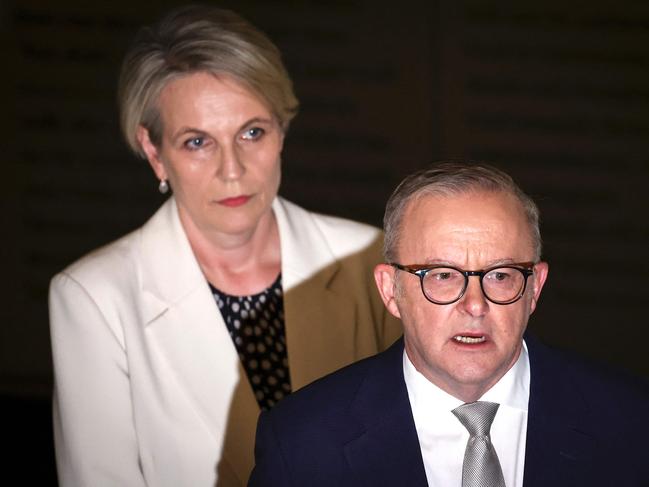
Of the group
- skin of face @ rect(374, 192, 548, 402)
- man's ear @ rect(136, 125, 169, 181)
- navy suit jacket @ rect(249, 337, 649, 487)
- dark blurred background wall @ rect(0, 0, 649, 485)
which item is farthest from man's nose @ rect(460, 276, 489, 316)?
dark blurred background wall @ rect(0, 0, 649, 485)

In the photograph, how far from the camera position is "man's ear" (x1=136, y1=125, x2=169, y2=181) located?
3.03 meters

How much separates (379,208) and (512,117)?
2.36ft

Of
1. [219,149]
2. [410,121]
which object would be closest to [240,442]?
[219,149]

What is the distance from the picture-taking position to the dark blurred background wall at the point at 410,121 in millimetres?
5109

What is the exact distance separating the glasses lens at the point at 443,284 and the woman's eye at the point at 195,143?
3.04 ft

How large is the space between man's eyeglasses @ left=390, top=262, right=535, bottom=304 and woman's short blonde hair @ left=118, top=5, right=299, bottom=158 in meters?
0.90

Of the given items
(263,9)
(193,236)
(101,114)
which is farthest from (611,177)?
(193,236)

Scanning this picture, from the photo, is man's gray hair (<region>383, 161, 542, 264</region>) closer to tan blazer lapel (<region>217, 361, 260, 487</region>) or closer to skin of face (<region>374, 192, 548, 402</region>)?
skin of face (<region>374, 192, 548, 402</region>)

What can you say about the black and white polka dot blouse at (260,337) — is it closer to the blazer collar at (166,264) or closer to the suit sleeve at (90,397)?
the blazer collar at (166,264)

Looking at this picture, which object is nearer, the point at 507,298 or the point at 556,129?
the point at 507,298

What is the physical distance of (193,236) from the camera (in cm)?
311

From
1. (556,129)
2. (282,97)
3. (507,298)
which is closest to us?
(507,298)

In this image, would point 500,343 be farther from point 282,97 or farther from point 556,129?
point 556,129

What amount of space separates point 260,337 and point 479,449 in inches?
37.5
